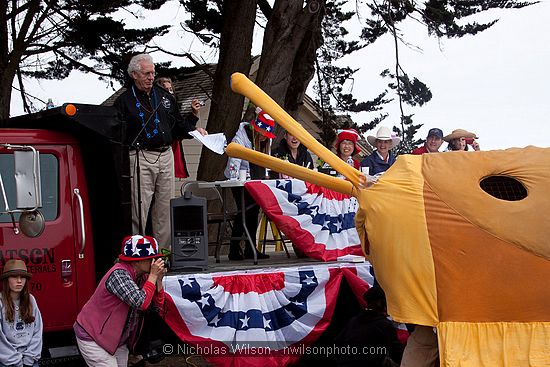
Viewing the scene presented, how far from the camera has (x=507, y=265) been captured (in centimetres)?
502

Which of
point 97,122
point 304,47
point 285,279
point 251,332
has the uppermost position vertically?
point 304,47

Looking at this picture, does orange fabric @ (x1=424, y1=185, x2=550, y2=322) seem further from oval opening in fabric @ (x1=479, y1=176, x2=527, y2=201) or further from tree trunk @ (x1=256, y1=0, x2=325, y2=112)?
tree trunk @ (x1=256, y1=0, x2=325, y2=112)

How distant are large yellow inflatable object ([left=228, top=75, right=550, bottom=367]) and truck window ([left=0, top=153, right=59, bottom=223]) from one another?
2.63 meters

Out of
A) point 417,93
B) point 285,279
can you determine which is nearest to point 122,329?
point 285,279

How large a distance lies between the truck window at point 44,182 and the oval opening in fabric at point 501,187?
11.0 feet

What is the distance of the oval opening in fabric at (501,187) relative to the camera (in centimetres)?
538

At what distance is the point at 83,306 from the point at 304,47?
20.4 feet

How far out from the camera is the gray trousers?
7.07 m

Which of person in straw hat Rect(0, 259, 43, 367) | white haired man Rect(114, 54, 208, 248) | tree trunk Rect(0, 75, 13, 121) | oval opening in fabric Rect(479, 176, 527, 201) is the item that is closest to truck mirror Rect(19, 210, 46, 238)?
person in straw hat Rect(0, 259, 43, 367)

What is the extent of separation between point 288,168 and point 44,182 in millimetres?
2107

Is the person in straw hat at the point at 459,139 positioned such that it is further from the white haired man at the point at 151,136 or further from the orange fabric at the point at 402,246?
the orange fabric at the point at 402,246

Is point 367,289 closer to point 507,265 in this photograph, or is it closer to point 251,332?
point 251,332

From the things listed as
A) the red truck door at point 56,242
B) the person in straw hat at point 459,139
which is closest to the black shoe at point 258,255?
the red truck door at point 56,242

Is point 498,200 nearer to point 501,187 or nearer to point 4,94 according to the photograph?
point 501,187
